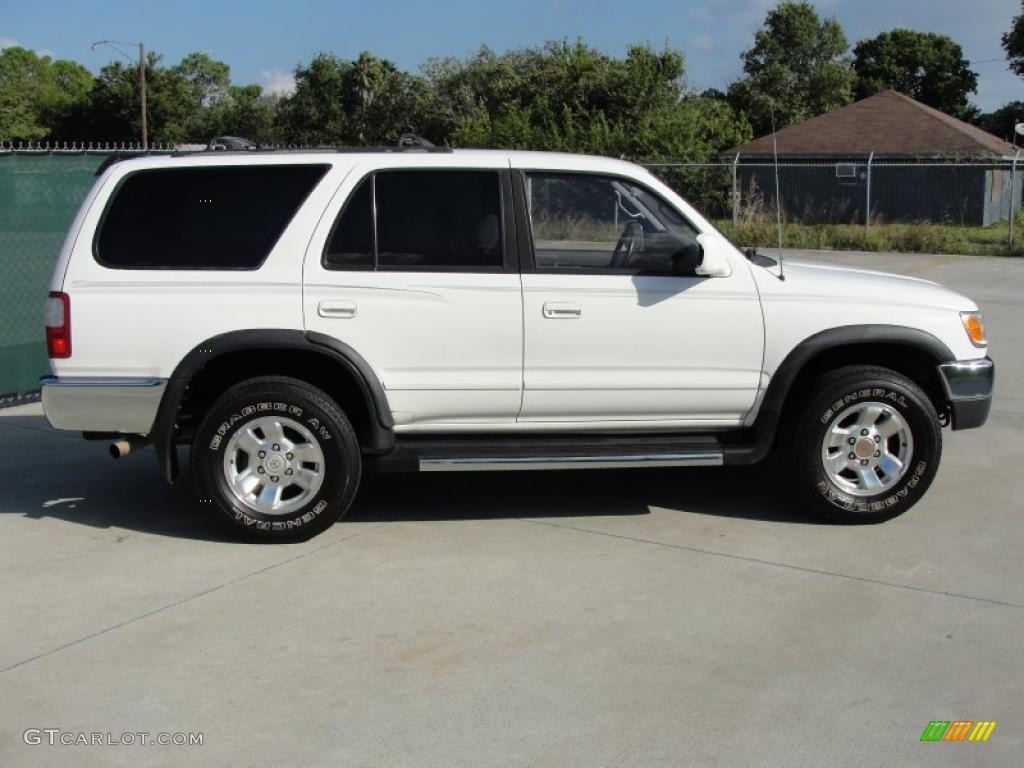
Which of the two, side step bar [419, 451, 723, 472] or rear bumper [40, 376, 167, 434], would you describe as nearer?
rear bumper [40, 376, 167, 434]

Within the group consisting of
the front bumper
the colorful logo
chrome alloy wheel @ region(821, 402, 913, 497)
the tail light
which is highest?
the tail light

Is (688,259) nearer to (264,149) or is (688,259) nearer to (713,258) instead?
(713,258)

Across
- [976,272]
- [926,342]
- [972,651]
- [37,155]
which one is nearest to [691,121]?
[976,272]

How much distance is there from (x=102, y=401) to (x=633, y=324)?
268cm

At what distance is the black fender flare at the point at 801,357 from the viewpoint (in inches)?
241

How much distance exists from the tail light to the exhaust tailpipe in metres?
0.53

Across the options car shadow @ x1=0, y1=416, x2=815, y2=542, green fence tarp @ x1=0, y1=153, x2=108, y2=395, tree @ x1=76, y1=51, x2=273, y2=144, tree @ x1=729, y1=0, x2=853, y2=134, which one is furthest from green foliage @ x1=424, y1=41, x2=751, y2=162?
tree @ x1=76, y1=51, x2=273, y2=144

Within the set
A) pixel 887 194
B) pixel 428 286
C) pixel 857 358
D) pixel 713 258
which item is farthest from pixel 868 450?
pixel 887 194

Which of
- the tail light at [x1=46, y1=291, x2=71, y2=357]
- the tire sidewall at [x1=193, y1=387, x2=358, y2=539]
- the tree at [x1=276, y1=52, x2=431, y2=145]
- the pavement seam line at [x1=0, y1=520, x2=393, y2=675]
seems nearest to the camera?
the pavement seam line at [x1=0, y1=520, x2=393, y2=675]

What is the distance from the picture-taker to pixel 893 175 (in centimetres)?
3444

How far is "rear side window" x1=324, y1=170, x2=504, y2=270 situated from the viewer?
19.8ft

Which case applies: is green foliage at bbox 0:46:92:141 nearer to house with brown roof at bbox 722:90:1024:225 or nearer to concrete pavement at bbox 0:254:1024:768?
house with brown roof at bbox 722:90:1024:225

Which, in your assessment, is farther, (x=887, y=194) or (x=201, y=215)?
(x=887, y=194)

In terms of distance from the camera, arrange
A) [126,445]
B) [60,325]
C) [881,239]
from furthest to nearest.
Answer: [881,239] < [126,445] < [60,325]
